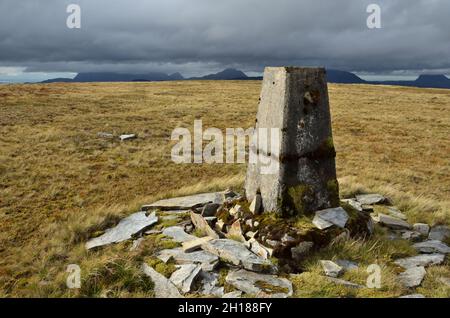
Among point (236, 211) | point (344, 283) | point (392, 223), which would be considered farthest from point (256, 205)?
point (392, 223)

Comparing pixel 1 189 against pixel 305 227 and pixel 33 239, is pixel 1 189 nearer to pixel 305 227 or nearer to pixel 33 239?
pixel 33 239

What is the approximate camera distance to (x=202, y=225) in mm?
8453

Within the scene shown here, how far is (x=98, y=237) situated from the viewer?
342 inches

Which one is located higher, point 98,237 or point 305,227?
point 305,227

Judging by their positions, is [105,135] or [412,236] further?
[105,135]

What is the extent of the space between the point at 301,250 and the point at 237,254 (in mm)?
1221

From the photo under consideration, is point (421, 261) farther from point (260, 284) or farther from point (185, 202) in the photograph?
point (185, 202)

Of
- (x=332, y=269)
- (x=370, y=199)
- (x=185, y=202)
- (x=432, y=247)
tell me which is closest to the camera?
(x=332, y=269)

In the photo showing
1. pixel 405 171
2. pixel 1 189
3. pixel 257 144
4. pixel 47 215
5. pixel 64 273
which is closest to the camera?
pixel 64 273

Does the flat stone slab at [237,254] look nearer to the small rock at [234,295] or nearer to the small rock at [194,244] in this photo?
the small rock at [194,244]

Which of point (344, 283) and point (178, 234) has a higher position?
point (178, 234)

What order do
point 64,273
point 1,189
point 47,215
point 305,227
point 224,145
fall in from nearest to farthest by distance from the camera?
1. point 64,273
2. point 305,227
3. point 47,215
4. point 1,189
5. point 224,145
